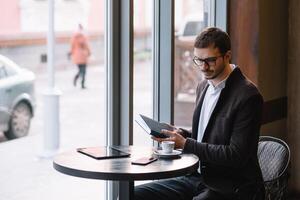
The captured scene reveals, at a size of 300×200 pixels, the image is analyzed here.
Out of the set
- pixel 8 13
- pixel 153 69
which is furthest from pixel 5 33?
pixel 153 69

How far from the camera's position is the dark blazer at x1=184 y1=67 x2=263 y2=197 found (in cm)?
278

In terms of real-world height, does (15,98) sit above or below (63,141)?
above

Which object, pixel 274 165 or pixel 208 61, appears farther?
pixel 274 165

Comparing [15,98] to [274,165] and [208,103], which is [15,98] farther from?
[274,165]

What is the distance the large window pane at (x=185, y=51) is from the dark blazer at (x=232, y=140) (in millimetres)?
1274

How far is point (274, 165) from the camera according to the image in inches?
129

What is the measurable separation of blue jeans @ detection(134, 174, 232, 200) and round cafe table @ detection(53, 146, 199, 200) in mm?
272

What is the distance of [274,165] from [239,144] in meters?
0.61

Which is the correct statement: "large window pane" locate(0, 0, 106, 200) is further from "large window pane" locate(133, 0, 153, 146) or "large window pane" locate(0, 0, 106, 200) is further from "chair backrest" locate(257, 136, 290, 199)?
"chair backrest" locate(257, 136, 290, 199)

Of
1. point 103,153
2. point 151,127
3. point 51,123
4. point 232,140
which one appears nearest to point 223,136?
point 232,140

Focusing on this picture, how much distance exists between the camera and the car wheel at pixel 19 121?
304cm

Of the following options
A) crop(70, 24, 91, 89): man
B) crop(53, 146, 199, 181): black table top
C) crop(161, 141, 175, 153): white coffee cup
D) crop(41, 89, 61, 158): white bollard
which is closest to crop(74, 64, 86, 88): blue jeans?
crop(70, 24, 91, 89): man

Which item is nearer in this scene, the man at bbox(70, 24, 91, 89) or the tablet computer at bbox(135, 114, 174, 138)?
the tablet computer at bbox(135, 114, 174, 138)

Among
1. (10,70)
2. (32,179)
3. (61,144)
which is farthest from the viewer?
(61,144)
